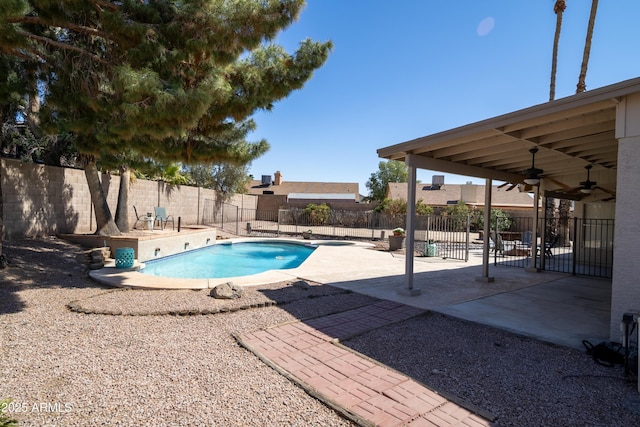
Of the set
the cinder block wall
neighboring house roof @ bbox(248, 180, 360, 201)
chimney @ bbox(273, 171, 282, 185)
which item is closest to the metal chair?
the cinder block wall

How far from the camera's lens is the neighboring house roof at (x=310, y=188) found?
4359 cm

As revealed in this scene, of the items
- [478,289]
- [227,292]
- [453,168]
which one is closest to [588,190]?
[478,289]

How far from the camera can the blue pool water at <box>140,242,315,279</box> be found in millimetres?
11416

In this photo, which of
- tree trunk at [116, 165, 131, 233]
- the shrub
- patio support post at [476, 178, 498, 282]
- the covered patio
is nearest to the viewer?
the covered patio

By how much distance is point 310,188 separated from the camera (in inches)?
1751

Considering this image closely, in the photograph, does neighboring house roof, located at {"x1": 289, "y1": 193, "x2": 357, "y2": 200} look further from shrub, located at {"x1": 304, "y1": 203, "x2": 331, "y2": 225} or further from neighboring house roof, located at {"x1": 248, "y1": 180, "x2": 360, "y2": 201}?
shrub, located at {"x1": 304, "y1": 203, "x2": 331, "y2": 225}

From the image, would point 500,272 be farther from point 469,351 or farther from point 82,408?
point 82,408

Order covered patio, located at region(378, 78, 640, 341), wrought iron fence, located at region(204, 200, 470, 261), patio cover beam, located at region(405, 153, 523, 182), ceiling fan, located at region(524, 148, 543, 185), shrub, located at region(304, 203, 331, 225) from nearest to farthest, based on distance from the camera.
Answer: covered patio, located at region(378, 78, 640, 341) < ceiling fan, located at region(524, 148, 543, 185) < patio cover beam, located at region(405, 153, 523, 182) < wrought iron fence, located at region(204, 200, 470, 261) < shrub, located at region(304, 203, 331, 225)

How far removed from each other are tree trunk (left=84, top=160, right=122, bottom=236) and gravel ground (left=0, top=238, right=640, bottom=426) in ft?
19.7

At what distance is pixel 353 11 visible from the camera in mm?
11602

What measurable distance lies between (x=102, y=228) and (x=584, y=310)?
13.9 meters

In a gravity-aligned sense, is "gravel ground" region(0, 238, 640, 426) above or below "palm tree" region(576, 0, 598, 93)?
below

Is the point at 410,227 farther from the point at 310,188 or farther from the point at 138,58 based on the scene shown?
the point at 310,188

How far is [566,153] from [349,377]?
22.8 feet
